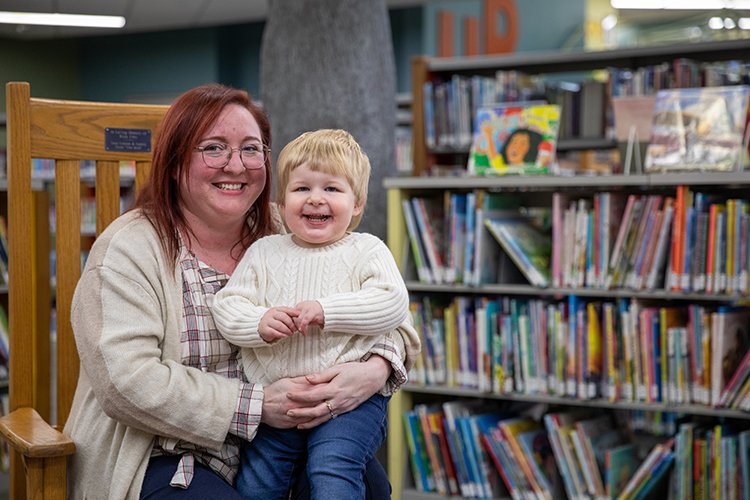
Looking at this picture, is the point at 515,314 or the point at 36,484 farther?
the point at 515,314

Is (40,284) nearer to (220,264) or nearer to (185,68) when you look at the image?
(220,264)

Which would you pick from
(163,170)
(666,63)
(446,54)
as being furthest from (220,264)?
(446,54)

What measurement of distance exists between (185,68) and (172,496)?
34.3 ft

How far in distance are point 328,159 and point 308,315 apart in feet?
0.98

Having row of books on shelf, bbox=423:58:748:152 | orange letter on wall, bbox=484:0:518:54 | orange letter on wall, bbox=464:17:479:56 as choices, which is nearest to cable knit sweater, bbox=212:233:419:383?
row of books on shelf, bbox=423:58:748:152

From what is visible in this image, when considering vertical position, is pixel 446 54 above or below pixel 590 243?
above

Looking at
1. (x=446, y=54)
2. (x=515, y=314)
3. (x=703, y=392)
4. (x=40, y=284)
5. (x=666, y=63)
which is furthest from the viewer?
(x=446, y=54)

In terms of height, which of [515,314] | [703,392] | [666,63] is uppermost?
[666,63]

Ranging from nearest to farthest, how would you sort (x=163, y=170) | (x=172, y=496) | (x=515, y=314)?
(x=172, y=496), (x=163, y=170), (x=515, y=314)

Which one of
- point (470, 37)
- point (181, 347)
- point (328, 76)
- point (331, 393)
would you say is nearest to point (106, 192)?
point (181, 347)

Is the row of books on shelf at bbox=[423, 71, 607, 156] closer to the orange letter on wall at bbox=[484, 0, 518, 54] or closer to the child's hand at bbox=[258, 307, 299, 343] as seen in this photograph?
the orange letter on wall at bbox=[484, 0, 518, 54]

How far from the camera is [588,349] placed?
10.8 feet

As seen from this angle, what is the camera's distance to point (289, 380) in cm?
169

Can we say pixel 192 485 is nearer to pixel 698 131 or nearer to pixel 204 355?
pixel 204 355
